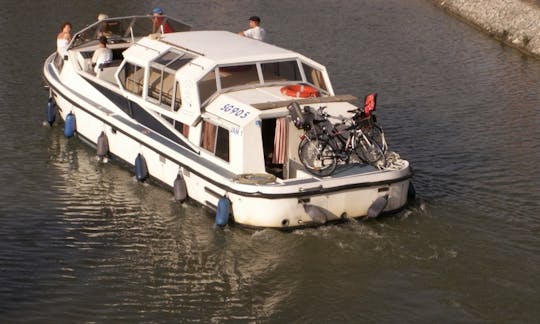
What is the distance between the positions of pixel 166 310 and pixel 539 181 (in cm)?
1029

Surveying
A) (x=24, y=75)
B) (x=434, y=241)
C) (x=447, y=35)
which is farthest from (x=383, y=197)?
(x=447, y=35)

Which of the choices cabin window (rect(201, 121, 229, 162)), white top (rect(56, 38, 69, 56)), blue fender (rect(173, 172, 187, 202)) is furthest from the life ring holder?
white top (rect(56, 38, 69, 56))

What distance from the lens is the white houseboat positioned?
18.6 m

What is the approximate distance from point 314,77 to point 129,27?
263 inches

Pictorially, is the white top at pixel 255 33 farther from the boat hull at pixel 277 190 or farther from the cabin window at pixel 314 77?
the boat hull at pixel 277 190

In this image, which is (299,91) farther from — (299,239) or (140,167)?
(140,167)

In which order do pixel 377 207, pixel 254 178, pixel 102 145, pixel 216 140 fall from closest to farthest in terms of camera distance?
pixel 254 178 → pixel 377 207 → pixel 216 140 → pixel 102 145

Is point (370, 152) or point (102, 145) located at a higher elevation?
point (370, 152)

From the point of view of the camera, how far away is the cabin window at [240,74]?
2061cm

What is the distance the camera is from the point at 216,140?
64.1ft

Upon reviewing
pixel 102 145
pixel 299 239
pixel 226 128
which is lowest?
pixel 299 239

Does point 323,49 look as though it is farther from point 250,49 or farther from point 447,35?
point 250,49

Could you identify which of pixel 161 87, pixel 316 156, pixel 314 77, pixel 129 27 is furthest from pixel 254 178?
pixel 129 27

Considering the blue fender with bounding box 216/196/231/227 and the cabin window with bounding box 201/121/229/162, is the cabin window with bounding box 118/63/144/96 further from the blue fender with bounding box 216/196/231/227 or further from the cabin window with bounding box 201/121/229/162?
the blue fender with bounding box 216/196/231/227
